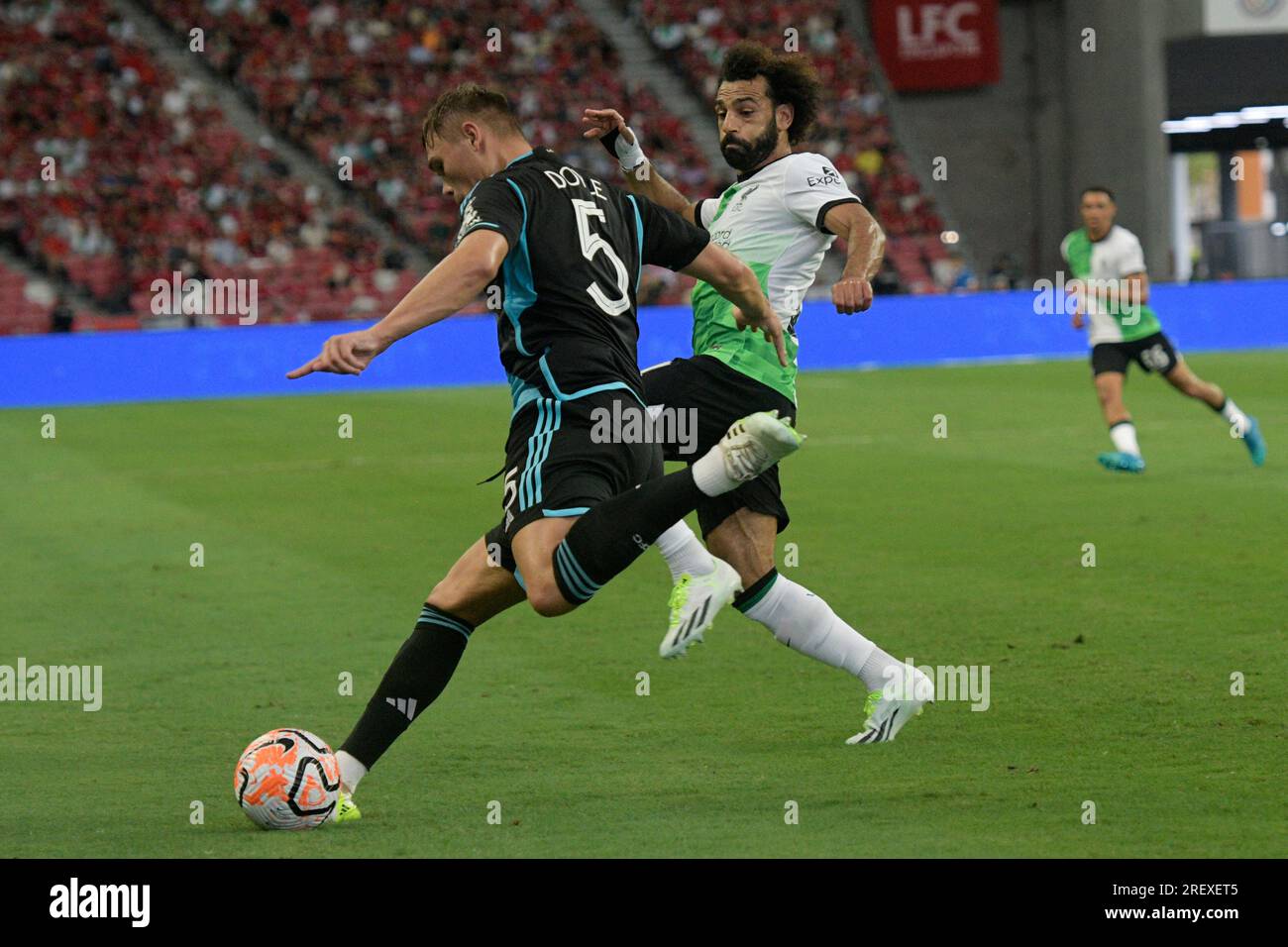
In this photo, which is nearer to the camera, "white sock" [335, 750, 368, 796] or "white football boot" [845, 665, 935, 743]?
"white sock" [335, 750, 368, 796]

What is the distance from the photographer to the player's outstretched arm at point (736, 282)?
222 inches

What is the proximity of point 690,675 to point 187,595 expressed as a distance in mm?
3443

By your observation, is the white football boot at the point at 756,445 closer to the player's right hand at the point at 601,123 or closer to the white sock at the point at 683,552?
the white sock at the point at 683,552

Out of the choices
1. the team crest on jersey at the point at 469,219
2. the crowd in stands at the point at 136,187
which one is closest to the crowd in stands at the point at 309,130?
the crowd in stands at the point at 136,187

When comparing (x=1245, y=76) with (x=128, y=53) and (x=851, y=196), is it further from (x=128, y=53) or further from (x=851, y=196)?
(x=851, y=196)

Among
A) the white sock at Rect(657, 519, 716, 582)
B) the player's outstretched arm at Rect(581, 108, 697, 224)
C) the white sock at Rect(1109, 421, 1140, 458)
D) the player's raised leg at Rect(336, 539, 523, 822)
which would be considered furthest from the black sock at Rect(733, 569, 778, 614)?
the white sock at Rect(1109, 421, 1140, 458)

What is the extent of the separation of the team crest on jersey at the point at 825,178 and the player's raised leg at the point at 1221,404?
807 centimetres

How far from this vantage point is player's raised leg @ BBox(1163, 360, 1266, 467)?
550 inches

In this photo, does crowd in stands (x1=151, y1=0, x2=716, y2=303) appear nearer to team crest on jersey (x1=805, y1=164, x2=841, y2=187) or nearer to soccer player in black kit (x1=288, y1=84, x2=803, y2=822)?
team crest on jersey (x1=805, y1=164, x2=841, y2=187)

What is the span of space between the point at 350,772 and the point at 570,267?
62.6 inches

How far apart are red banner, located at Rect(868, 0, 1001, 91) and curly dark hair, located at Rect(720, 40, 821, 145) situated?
34066 mm

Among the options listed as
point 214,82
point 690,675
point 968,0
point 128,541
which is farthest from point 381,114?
point 690,675

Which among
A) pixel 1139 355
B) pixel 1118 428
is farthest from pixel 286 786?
pixel 1139 355

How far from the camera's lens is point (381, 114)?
107 feet
